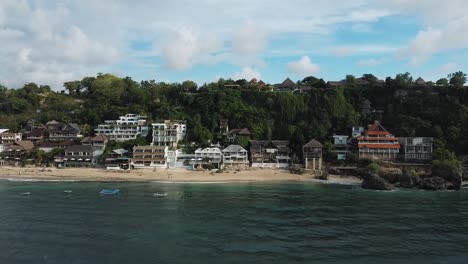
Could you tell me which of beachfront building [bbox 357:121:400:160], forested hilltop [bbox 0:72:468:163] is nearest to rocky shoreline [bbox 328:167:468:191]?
beachfront building [bbox 357:121:400:160]

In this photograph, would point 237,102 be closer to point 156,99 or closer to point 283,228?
point 156,99

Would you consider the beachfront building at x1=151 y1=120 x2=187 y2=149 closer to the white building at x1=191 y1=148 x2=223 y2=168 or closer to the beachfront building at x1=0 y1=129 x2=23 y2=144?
the white building at x1=191 y1=148 x2=223 y2=168

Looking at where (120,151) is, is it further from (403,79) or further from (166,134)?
(403,79)

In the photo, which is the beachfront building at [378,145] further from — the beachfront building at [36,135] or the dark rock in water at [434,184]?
the beachfront building at [36,135]

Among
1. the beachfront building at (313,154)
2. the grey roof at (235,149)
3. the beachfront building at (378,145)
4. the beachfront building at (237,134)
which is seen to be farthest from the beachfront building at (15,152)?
the beachfront building at (378,145)

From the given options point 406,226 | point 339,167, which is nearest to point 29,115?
point 339,167

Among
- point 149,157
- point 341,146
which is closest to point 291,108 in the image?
point 341,146
